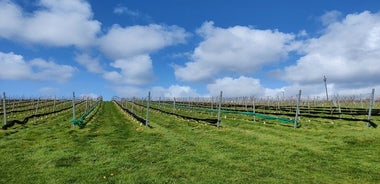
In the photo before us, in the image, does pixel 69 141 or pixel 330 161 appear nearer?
pixel 330 161

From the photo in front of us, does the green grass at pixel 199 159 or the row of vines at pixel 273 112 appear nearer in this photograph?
the green grass at pixel 199 159

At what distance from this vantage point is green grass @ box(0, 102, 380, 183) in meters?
10.4

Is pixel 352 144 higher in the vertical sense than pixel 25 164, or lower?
higher

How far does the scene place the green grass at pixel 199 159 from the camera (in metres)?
10.4

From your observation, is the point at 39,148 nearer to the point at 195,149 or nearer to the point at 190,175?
the point at 195,149

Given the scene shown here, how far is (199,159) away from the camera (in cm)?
1267

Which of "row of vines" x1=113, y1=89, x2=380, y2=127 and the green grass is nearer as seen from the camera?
the green grass

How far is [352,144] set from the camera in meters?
15.0

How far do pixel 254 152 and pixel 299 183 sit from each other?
174 inches

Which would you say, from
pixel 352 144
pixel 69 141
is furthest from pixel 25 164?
pixel 352 144

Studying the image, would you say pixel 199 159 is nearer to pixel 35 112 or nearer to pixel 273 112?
pixel 273 112

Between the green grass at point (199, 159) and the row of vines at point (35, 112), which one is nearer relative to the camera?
the green grass at point (199, 159)

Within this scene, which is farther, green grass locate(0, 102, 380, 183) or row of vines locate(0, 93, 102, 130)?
row of vines locate(0, 93, 102, 130)

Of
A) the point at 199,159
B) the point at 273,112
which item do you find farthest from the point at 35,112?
the point at 199,159
